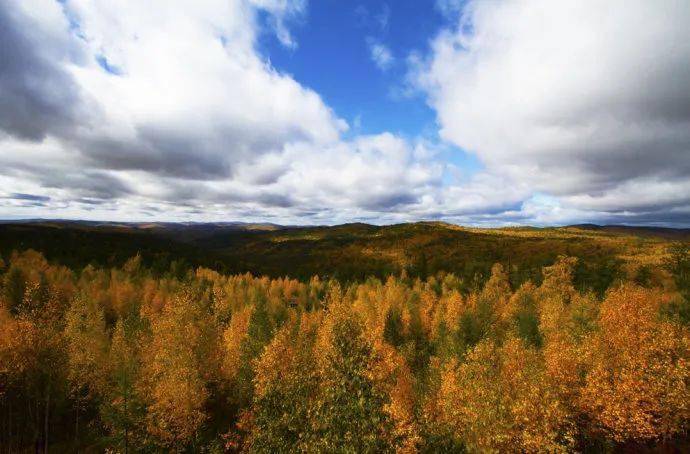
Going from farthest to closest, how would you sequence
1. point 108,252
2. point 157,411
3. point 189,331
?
point 108,252 → point 189,331 → point 157,411

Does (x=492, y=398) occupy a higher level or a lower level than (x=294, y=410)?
lower

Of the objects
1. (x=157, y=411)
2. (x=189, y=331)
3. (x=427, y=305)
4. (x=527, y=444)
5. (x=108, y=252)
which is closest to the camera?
(x=527, y=444)

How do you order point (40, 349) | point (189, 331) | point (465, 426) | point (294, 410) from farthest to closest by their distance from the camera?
point (189, 331) → point (40, 349) → point (465, 426) → point (294, 410)

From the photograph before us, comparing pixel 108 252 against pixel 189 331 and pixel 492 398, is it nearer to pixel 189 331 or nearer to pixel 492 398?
pixel 189 331

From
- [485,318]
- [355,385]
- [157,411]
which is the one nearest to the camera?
[355,385]

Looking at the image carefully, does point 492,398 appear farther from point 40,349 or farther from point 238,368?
point 40,349

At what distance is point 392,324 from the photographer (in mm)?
87438

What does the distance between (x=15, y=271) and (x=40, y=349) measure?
64928 mm

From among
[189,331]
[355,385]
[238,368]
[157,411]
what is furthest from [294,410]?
[238,368]

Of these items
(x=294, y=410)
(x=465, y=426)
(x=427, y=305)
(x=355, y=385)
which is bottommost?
(x=427, y=305)

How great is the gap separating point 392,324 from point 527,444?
198 ft

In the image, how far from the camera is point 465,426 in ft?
102

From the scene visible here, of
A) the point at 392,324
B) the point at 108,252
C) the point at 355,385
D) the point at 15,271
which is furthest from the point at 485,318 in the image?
the point at 108,252

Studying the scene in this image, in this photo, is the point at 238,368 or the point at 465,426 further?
the point at 238,368
